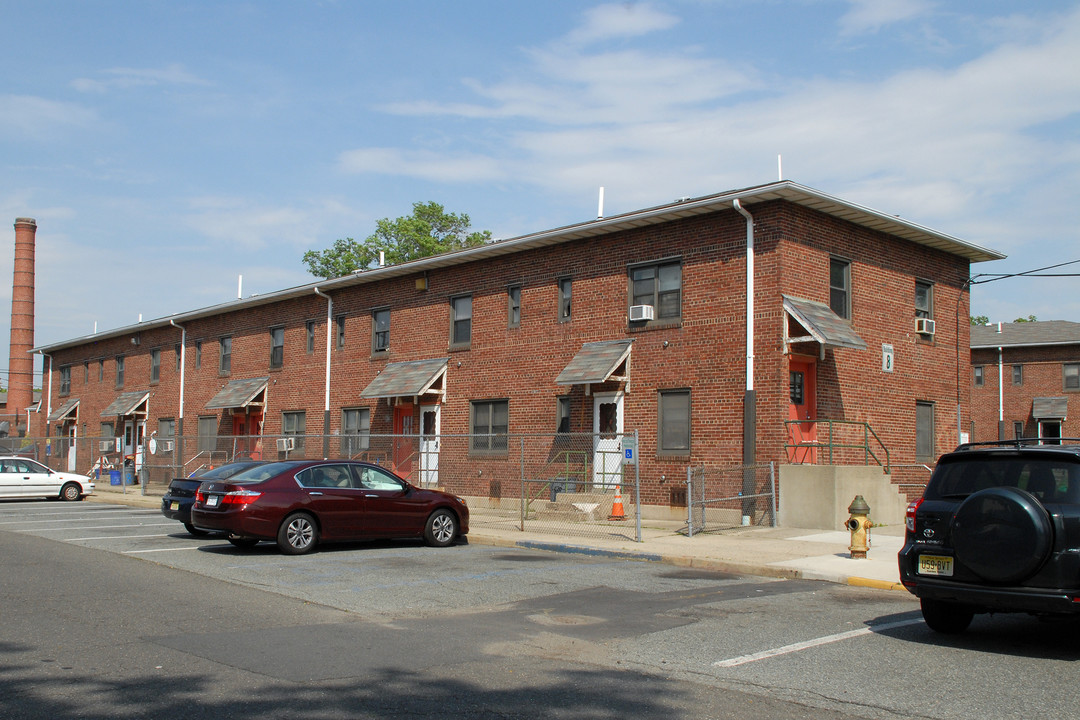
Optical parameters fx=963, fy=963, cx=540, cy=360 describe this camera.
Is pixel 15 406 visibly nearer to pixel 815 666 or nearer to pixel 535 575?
pixel 535 575

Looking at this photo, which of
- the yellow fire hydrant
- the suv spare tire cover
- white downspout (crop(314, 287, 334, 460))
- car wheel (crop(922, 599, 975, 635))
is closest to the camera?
the suv spare tire cover

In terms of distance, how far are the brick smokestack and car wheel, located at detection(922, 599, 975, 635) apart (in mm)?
55479

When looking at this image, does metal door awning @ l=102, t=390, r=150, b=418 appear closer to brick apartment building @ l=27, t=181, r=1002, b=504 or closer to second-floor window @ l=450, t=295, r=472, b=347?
brick apartment building @ l=27, t=181, r=1002, b=504

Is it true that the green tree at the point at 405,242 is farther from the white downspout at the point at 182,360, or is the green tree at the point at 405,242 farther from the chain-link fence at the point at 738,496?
the chain-link fence at the point at 738,496

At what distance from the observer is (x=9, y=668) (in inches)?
272

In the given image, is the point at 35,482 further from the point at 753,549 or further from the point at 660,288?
the point at 753,549

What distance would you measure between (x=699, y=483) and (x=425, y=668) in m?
12.5

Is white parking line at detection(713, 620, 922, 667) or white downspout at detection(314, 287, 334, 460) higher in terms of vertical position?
white downspout at detection(314, 287, 334, 460)

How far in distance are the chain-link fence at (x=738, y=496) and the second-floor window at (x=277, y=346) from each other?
1755 centimetres

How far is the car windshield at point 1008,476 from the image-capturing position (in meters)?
7.75

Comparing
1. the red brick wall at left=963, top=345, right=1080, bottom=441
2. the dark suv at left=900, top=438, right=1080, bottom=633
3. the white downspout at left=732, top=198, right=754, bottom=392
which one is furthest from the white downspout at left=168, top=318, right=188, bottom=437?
the red brick wall at left=963, top=345, right=1080, bottom=441

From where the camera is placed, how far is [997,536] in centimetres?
758

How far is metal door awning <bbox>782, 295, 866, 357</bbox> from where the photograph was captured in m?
18.2

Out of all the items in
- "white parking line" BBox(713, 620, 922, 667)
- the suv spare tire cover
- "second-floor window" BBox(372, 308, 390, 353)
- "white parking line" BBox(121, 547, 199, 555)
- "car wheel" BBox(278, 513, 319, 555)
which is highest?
"second-floor window" BBox(372, 308, 390, 353)
